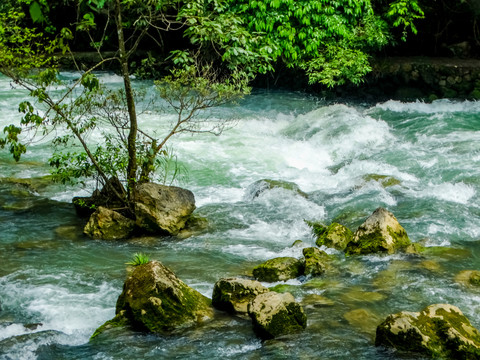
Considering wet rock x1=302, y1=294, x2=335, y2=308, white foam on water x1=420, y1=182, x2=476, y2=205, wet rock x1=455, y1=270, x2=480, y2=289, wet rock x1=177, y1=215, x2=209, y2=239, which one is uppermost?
white foam on water x1=420, y1=182, x2=476, y2=205

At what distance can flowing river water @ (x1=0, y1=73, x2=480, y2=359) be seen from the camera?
4875 millimetres

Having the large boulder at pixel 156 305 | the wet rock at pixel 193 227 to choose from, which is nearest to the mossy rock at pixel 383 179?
the wet rock at pixel 193 227

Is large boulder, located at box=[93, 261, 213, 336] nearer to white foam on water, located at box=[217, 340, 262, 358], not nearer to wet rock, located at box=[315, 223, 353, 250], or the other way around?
white foam on water, located at box=[217, 340, 262, 358]

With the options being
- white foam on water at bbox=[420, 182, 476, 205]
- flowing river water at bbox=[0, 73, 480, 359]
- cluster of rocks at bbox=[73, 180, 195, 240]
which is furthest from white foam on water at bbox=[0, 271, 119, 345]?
white foam on water at bbox=[420, 182, 476, 205]

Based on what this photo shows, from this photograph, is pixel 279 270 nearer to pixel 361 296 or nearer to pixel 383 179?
pixel 361 296

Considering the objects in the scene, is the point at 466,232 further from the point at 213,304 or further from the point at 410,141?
the point at 410,141

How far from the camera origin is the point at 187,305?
5.15m

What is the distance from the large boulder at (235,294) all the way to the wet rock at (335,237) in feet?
6.62

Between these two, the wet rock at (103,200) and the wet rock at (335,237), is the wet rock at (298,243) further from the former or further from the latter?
the wet rock at (103,200)

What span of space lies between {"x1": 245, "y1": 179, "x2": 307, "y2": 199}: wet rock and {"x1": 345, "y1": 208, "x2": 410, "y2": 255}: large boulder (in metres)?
2.48

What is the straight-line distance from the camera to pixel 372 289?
5.87 meters

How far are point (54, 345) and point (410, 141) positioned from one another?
30.5 ft

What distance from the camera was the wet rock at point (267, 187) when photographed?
9.34 meters

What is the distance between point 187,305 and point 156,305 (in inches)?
12.4
